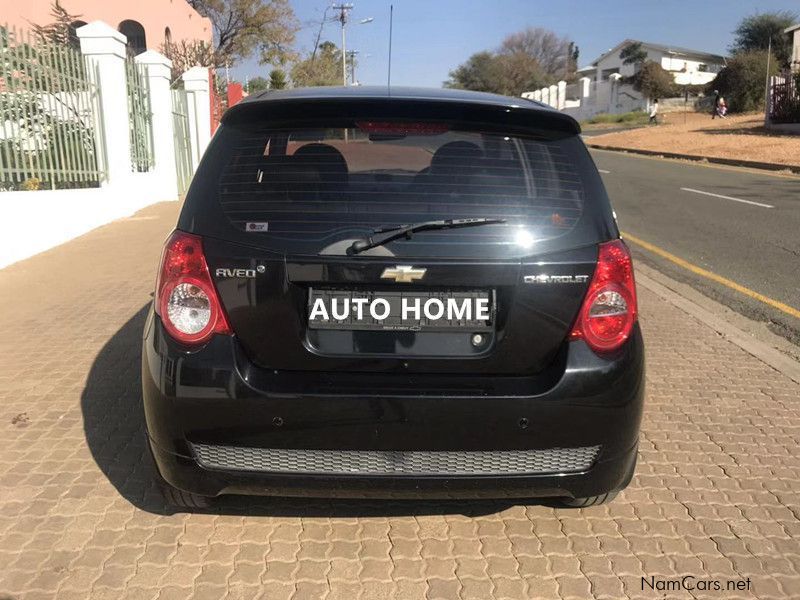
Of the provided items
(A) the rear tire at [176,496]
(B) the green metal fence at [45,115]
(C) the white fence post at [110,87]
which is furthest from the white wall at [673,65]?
(A) the rear tire at [176,496]

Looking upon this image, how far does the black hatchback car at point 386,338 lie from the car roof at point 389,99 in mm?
119

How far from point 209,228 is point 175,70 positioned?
21.8 m

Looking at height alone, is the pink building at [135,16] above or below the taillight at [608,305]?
above

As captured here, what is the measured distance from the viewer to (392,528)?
2.96 m

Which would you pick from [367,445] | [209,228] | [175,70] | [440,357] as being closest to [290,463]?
[367,445]

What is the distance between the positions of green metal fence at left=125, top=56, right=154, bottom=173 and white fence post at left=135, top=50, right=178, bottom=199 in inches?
8.9

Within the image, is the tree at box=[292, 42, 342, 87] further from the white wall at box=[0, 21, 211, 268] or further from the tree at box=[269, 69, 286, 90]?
the white wall at box=[0, 21, 211, 268]

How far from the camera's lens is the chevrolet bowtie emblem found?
2.50 m

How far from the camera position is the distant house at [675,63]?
84.9 meters

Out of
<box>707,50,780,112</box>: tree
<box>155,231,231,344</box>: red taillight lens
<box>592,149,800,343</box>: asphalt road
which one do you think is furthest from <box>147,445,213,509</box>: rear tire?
<box>707,50,780,112</box>: tree

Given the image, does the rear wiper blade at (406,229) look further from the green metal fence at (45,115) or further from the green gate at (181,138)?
the green gate at (181,138)

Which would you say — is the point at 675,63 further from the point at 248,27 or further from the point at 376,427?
the point at 376,427

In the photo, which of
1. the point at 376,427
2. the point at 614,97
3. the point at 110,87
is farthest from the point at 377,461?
the point at 614,97

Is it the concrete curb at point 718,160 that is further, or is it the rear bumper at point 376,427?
the concrete curb at point 718,160
